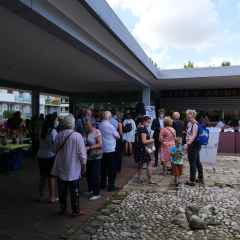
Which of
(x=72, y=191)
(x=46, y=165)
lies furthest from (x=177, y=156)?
(x=46, y=165)

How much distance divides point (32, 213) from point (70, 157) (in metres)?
1.21

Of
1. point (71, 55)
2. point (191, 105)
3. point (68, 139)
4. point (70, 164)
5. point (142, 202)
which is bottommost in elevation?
point (142, 202)

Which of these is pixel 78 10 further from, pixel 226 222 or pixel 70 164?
pixel 226 222

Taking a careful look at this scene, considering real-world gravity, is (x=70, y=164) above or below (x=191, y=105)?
below

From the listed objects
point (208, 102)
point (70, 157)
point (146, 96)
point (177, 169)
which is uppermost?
point (146, 96)

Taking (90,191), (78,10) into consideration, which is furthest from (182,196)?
(78,10)

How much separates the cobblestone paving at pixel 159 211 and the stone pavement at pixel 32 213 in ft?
0.65

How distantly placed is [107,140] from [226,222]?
8.10 ft

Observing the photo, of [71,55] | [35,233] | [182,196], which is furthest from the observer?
[71,55]

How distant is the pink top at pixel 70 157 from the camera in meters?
3.39

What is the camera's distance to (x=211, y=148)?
7738 mm

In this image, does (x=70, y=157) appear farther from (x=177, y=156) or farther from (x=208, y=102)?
(x=208, y=102)

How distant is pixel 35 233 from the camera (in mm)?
3041

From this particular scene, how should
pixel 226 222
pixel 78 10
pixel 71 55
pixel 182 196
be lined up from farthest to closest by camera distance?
pixel 71 55 → pixel 182 196 → pixel 78 10 → pixel 226 222
